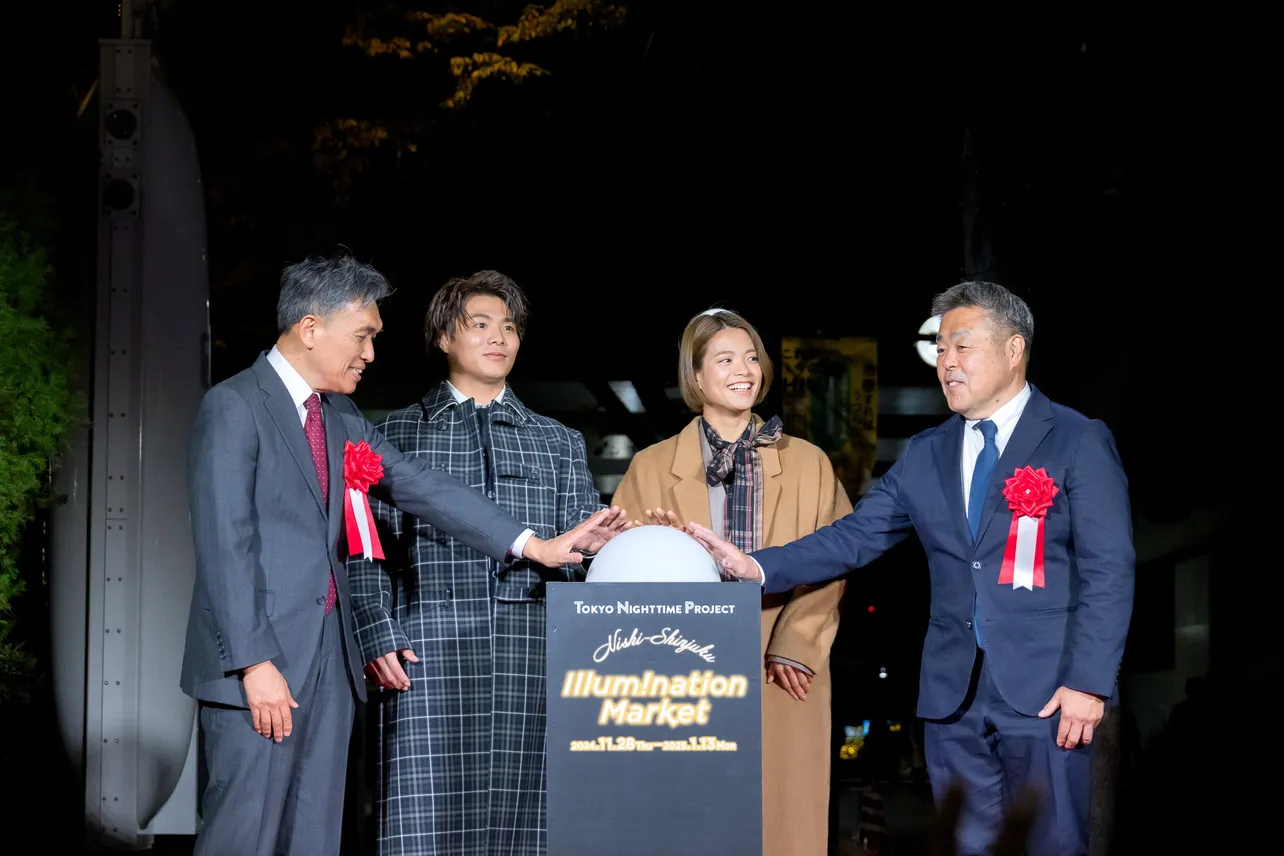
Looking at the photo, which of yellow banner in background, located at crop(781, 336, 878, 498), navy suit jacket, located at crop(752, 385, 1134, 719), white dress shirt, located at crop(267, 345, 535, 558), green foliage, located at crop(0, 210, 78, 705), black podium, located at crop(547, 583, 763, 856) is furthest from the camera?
yellow banner in background, located at crop(781, 336, 878, 498)

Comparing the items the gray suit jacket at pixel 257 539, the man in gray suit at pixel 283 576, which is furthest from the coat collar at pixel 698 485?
the gray suit jacket at pixel 257 539

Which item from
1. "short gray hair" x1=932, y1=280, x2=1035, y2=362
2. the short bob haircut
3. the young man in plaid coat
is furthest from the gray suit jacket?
"short gray hair" x1=932, y1=280, x2=1035, y2=362

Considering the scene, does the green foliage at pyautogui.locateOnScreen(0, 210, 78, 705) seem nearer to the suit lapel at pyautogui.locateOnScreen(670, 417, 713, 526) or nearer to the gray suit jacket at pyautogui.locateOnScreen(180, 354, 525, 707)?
the gray suit jacket at pyautogui.locateOnScreen(180, 354, 525, 707)

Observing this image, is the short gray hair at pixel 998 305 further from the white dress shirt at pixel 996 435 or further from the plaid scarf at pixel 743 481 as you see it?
the plaid scarf at pixel 743 481

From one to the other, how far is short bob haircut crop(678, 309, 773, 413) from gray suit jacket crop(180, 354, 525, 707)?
3.78 feet

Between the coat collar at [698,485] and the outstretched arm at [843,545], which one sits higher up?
the coat collar at [698,485]

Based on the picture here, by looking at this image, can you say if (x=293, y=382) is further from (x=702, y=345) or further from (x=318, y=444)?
(x=702, y=345)

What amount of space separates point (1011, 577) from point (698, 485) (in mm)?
1039

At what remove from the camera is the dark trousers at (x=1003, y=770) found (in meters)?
3.41

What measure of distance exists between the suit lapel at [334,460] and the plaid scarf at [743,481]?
3.83 feet

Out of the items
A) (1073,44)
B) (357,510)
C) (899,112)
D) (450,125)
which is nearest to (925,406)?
(899,112)

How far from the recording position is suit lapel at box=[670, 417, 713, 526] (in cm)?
405

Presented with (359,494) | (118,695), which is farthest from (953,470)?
(118,695)

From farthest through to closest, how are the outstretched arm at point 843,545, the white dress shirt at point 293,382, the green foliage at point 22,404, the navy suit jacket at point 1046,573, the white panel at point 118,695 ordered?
the white panel at point 118,695 → the green foliage at point 22,404 → the outstretched arm at point 843,545 → the white dress shirt at point 293,382 → the navy suit jacket at point 1046,573
